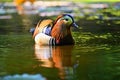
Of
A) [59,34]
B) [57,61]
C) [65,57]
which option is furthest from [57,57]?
[59,34]

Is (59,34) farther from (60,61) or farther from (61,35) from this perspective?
(60,61)

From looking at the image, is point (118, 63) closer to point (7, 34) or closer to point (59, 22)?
point (59, 22)

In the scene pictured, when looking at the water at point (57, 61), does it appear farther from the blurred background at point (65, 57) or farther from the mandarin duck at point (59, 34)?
the mandarin duck at point (59, 34)

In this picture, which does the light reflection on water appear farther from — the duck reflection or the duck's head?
the duck's head

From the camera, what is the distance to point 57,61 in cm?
1095

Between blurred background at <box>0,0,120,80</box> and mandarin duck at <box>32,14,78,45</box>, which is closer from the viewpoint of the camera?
blurred background at <box>0,0,120,80</box>

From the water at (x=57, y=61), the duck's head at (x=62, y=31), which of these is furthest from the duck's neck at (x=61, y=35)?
the water at (x=57, y=61)

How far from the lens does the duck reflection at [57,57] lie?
9.78m

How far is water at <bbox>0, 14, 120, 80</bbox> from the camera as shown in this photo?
363 inches

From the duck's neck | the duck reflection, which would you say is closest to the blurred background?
the duck reflection

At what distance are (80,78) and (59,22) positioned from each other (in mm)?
4616

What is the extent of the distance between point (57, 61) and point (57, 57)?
23.2 inches

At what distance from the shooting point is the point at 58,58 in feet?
37.3

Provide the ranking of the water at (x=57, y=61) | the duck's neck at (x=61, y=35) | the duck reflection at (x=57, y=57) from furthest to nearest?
the duck's neck at (x=61, y=35), the duck reflection at (x=57, y=57), the water at (x=57, y=61)
